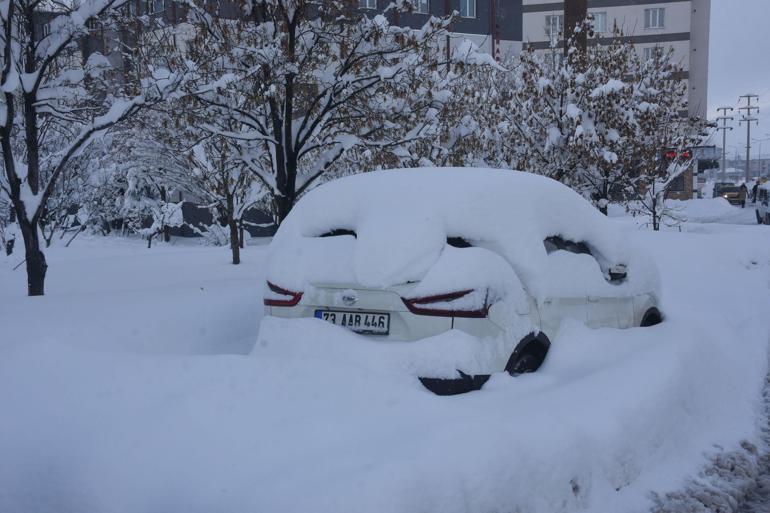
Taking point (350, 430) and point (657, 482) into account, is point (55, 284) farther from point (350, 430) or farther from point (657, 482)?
point (657, 482)

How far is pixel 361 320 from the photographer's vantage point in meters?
4.14

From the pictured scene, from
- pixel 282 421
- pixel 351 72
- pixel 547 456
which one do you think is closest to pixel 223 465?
pixel 282 421

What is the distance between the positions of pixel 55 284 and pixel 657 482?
10617mm

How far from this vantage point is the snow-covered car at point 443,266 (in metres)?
3.92

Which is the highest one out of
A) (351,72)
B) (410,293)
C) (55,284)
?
(351,72)

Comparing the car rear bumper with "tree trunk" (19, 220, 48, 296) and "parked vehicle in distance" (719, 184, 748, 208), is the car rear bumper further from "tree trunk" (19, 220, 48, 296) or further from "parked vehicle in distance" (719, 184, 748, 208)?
"parked vehicle in distance" (719, 184, 748, 208)

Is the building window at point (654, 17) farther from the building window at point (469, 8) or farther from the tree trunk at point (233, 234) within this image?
the tree trunk at point (233, 234)

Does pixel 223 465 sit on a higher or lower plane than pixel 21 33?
lower

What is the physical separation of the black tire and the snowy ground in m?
0.24

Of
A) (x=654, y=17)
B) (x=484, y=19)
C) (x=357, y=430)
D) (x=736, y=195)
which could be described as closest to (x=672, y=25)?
(x=654, y=17)

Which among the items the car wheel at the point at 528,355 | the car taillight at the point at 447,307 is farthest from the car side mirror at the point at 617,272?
the car taillight at the point at 447,307

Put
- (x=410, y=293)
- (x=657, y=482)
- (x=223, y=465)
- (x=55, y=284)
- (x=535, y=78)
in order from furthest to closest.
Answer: (x=535, y=78) → (x=55, y=284) → (x=410, y=293) → (x=657, y=482) → (x=223, y=465)

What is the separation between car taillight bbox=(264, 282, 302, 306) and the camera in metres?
4.43

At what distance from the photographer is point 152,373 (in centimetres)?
409
